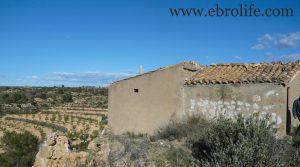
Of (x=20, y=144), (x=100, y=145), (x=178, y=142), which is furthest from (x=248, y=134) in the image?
(x=20, y=144)

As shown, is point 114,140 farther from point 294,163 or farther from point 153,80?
point 294,163

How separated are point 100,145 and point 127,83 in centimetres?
341

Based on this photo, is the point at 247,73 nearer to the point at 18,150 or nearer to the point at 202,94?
the point at 202,94

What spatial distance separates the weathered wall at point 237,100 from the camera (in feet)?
40.8

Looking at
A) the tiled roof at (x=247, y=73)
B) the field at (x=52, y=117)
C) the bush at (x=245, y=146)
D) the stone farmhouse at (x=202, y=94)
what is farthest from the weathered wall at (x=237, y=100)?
the field at (x=52, y=117)

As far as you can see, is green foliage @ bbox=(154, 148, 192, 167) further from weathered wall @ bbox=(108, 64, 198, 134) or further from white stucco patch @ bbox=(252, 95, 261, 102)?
weathered wall @ bbox=(108, 64, 198, 134)

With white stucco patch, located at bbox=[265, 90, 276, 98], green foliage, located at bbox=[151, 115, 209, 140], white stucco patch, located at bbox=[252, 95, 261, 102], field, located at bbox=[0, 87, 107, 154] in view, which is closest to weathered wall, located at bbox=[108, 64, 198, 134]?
green foliage, located at bbox=[151, 115, 209, 140]

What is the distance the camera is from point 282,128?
1225cm

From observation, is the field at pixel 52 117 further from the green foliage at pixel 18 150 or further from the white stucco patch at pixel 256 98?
the white stucco patch at pixel 256 98

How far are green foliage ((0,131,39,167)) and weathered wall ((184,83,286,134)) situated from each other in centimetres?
1566

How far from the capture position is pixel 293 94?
1291cm

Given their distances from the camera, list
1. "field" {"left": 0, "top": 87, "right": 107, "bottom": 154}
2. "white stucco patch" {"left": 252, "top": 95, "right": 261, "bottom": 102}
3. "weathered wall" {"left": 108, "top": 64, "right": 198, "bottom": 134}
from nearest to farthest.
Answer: "white stucco patch" {"left": 252, "top": 95, "right": 261, "bottom": 102}, "weathered wall" {"left": 108, "top": 64, "right": 198, "bottom": 134}, "field" {"left": 0, "top": 87, "right": 107, "bottom": 154}

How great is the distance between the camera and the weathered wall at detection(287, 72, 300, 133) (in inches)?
499

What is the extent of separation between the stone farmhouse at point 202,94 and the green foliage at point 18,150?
13.2m
